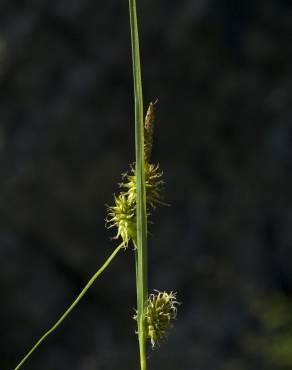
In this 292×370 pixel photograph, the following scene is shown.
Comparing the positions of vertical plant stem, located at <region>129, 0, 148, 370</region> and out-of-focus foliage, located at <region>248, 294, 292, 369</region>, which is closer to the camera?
vertical plant stem, located at <region>129, 0, 148, 370</region>

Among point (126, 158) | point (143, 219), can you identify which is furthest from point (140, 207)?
point (126, 158)

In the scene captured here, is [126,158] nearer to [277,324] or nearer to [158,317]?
[277,324]

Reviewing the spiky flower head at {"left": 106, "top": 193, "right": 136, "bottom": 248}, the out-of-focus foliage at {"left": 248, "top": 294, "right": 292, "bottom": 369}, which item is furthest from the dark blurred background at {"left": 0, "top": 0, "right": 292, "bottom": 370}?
the spiky flower head at {"left": 106, "top": 193, "right": 136, "bottom": 248}

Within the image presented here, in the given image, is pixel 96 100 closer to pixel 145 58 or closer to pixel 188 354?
pixel 145 58

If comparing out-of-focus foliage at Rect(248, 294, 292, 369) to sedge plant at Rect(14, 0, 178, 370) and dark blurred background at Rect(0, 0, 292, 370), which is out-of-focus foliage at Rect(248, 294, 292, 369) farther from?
dark blurred background at Rect(0, 0, 292, 370)

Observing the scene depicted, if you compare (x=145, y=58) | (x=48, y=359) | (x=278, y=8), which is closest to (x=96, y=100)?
(x=145, y=58)

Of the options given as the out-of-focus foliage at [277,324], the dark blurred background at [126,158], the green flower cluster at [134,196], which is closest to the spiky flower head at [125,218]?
the green flower cluster at [134,196]

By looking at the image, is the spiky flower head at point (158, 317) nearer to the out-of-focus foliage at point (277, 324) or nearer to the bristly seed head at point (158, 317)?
the bristly seed head at point (158, 317)
